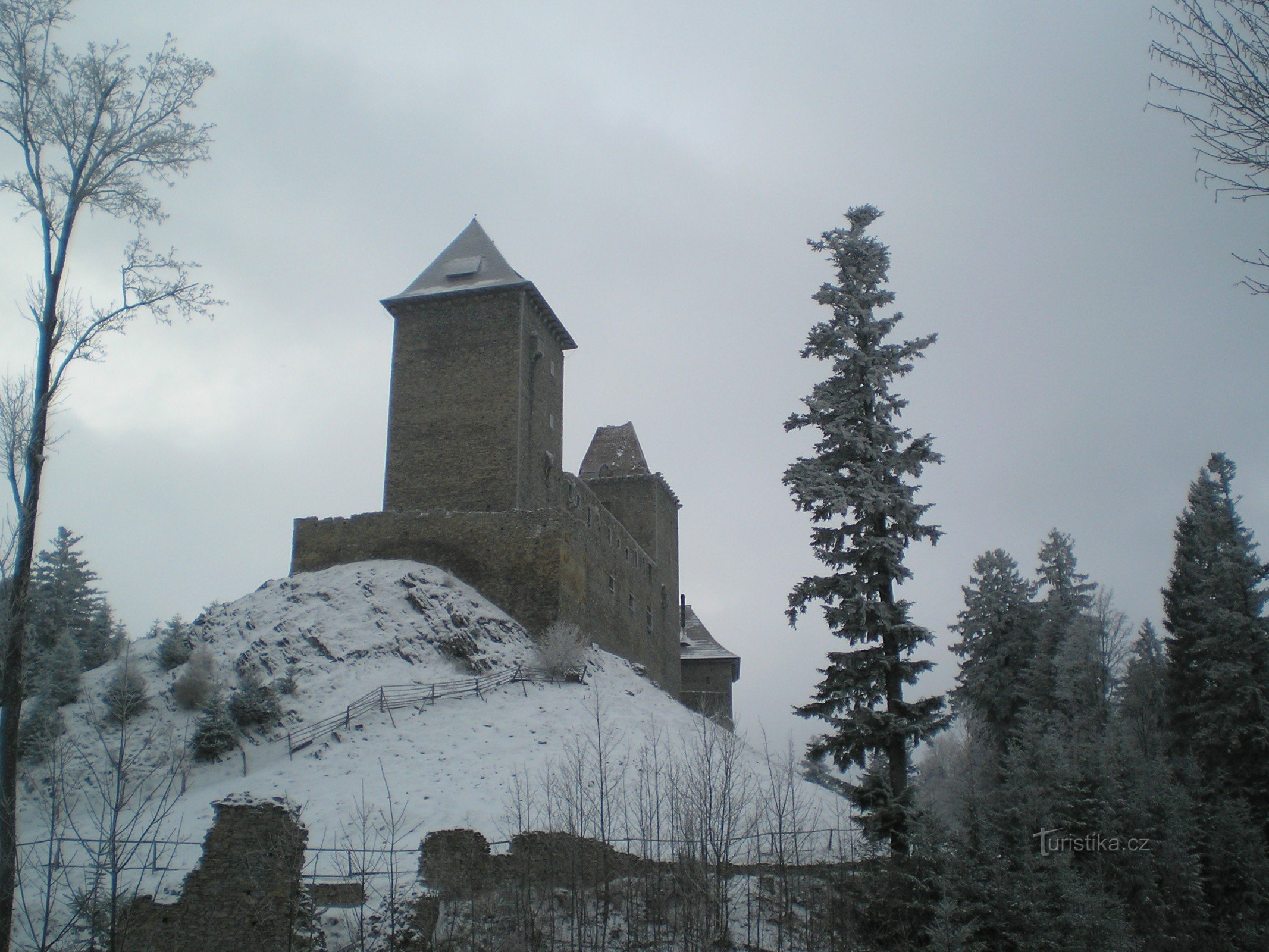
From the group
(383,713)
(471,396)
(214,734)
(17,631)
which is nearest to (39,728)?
(214,734)

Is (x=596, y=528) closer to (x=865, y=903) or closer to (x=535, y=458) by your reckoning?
(x=535, y=458)

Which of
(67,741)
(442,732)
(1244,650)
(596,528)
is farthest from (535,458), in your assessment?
(1244,650)

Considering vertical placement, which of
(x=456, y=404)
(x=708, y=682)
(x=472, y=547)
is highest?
(x=456, y=404)

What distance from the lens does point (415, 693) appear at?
2583cm

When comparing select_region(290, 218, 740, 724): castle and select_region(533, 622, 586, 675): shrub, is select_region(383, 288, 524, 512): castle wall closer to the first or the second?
select_region(290, 218, 740, 724): castle

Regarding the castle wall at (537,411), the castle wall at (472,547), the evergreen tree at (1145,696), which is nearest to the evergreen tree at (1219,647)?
the evergreen tree at (1145,696)

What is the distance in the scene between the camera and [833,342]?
1698 cm

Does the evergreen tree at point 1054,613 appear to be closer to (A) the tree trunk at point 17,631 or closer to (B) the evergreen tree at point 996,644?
(B) the evergreen tree at point 996,644

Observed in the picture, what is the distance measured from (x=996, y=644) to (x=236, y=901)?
26.8 meters

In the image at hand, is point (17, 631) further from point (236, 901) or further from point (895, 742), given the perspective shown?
point (895, 742)

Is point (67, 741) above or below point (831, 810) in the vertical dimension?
above

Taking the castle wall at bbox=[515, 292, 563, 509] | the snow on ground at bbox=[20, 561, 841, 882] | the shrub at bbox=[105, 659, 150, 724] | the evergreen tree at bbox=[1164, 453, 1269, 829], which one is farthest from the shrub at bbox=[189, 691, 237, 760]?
the evergreen tree at bbox=[1164, 453, 1269, 829]

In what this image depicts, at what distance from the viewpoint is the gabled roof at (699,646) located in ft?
173

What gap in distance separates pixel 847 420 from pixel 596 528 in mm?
20769
